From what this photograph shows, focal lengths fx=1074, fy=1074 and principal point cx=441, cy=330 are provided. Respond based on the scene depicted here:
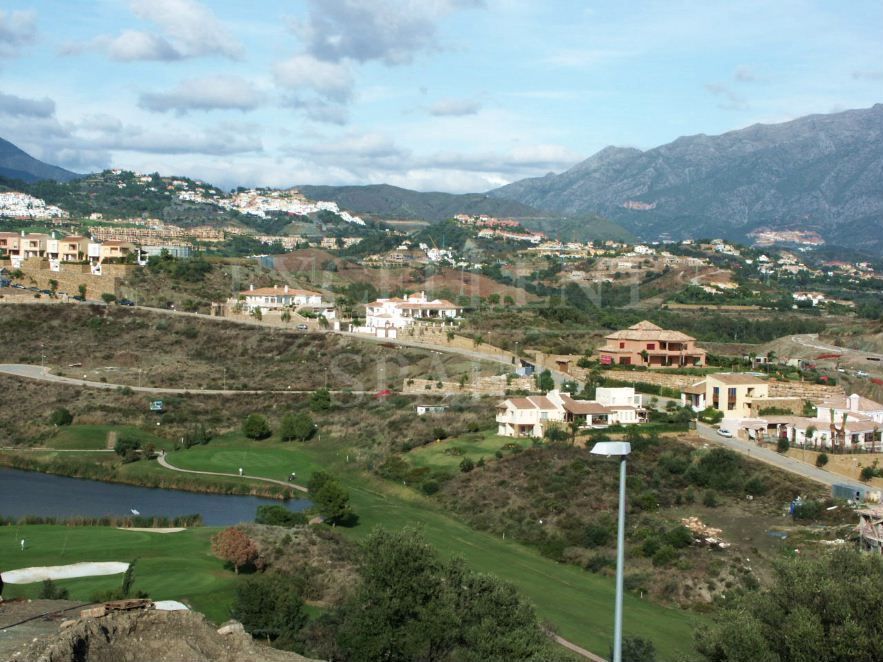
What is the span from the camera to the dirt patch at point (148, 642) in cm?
1155

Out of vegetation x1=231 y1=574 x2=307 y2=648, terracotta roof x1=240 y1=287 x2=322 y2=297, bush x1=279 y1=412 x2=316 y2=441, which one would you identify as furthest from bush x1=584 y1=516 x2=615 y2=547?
terracotta roof x1=240 y1=287 x2=322 y2=297

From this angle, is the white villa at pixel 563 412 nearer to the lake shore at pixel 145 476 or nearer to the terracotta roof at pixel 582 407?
the terracotta roof at pixel 582 407

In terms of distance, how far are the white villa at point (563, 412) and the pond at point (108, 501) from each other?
8.07 meters

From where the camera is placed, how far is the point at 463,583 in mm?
17906

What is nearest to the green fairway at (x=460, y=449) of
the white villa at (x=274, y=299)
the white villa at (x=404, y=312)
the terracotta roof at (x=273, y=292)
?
the white villa at (x=404, y=312)

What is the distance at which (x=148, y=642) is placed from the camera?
1266cm

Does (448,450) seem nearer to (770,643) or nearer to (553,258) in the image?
(770,643)

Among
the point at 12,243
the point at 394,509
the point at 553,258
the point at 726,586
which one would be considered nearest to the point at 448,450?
the point at 394,509

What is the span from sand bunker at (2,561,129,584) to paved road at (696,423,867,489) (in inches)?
743

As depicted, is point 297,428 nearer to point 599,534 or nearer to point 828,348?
point 599,534

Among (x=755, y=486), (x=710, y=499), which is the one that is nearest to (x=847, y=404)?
(x=755, y=486)

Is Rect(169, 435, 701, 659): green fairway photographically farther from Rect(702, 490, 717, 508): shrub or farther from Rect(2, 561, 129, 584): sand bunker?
Rect(2, 561, 129, 584): sand bunker

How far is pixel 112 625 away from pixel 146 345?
48.0m

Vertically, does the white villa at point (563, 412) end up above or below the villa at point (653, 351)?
below
